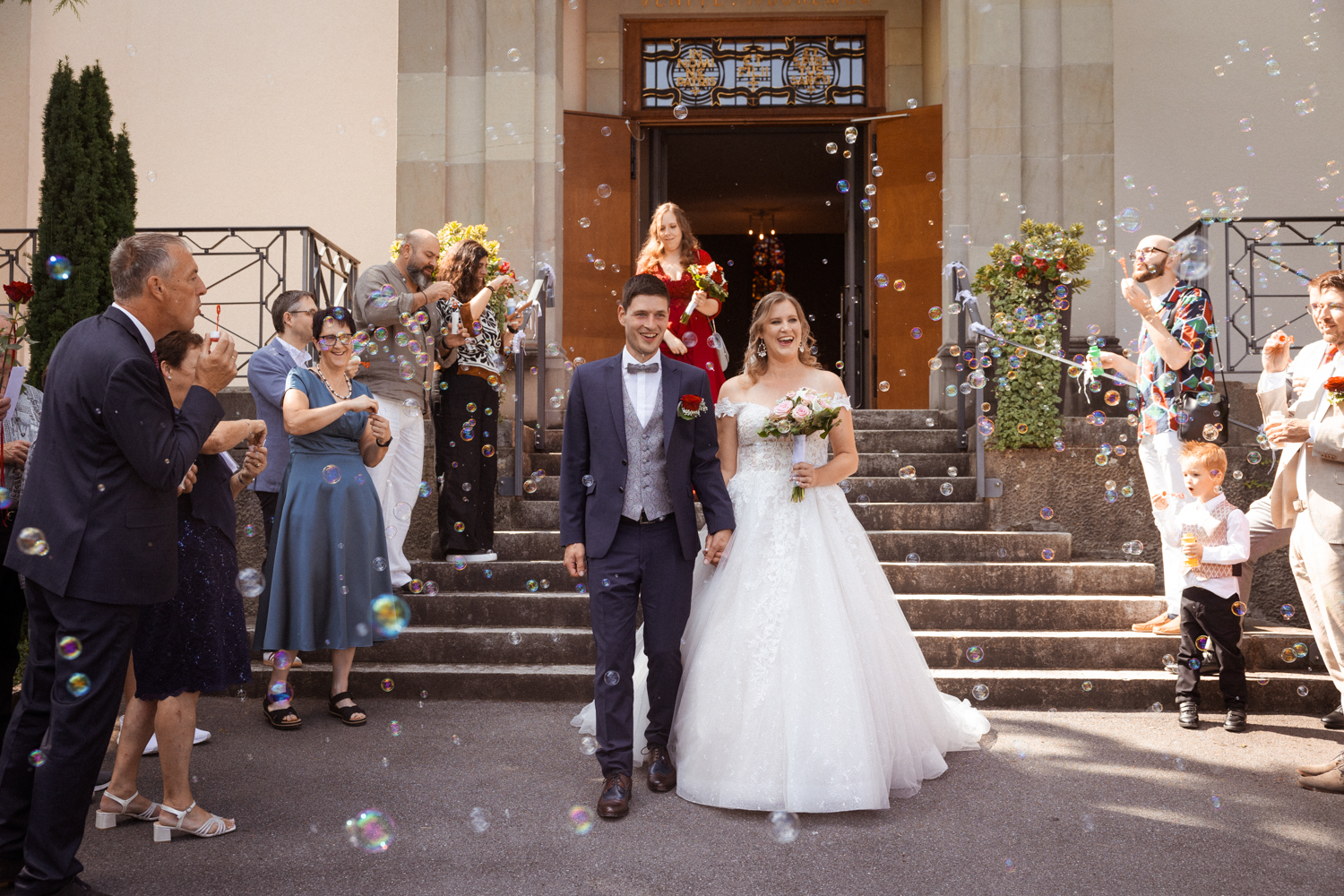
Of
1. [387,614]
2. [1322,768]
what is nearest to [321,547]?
[387,614]

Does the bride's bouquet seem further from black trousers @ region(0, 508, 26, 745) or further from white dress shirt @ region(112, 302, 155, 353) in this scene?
black trousers @ region(0, 508, 26, 745)

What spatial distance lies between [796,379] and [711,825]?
1.91 metres

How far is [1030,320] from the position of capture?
6.99 meters

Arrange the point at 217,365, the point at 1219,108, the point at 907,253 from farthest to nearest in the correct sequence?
the point at 907,253, the point at 1219,108, the point at 217,365

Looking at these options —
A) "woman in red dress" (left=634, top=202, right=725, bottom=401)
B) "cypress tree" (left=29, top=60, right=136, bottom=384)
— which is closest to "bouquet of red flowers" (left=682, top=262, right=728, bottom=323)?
"woman in red dress" (left=634, top=202, right=725, bottom=401)

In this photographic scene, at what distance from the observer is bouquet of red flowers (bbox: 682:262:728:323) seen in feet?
21.0

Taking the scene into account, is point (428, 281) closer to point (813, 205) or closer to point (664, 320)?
point (664, 320)

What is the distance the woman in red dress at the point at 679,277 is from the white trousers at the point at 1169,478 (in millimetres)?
2670

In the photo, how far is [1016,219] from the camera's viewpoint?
29.6 feet

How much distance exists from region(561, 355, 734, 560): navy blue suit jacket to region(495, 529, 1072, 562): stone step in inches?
103

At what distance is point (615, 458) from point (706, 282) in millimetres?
2841

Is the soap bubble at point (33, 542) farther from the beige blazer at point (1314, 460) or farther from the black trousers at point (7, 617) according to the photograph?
the beige blazer at point (1314, 460)

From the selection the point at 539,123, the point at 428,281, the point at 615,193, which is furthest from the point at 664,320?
the point at 615,193

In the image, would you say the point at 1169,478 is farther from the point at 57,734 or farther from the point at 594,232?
the point at 594,232
